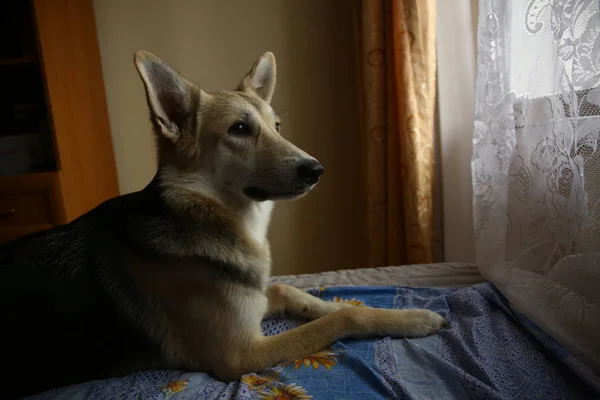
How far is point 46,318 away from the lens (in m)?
0.94

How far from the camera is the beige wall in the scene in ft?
8.00

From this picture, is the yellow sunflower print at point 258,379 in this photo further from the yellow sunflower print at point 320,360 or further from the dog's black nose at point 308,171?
the dog's black nose at point 308,171

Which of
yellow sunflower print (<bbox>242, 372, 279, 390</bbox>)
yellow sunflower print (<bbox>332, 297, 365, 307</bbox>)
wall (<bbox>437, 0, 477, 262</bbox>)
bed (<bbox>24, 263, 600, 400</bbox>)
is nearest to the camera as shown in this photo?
bed (<bbox>24, 263, 600, 400</bbox>)

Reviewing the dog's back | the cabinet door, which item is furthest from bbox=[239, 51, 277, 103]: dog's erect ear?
the cabinet door

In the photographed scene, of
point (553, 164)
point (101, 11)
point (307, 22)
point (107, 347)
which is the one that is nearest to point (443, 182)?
point (553, 164)

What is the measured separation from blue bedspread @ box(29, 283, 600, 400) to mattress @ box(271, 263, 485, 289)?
0.29 metres

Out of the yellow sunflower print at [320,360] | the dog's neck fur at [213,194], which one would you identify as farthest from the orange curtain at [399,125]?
the yellow sunflower print at [320,360]

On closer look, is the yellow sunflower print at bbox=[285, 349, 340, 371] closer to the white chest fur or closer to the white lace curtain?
the white chest fur

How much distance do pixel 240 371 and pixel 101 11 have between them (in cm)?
257

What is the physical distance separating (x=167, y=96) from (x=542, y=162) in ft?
3.71

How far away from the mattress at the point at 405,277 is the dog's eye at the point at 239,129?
69 centimetres

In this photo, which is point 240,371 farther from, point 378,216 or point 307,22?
point 307,22

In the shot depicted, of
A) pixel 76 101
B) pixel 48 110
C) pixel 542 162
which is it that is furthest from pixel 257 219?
pixel 76 101

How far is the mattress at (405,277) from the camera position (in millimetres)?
1378
